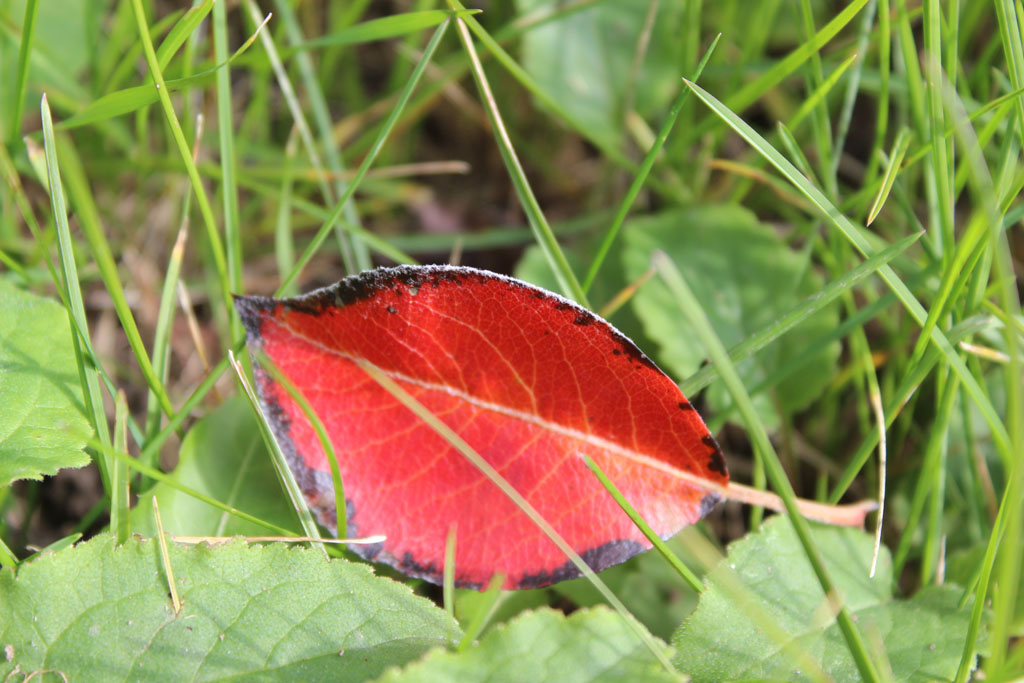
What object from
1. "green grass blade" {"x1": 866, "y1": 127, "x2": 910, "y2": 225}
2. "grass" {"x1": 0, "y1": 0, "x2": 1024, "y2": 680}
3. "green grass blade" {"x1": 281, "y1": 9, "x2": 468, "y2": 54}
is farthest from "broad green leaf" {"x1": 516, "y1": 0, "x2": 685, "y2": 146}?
"green grass blade" {"x1": 866, "y1": 127, "x2": 910, "y2": 225}

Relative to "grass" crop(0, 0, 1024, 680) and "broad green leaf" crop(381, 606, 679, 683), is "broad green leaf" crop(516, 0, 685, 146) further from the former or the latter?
"broad green leaf" crop(381, 606, 679, 683)

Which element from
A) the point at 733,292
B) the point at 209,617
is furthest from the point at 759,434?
the point at 733,292

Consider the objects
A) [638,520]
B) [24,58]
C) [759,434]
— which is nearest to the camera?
[759,434]

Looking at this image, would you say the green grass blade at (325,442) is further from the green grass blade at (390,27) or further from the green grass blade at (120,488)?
the green grass blade at (390,27)

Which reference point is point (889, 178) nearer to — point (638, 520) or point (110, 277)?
point (638, 520)

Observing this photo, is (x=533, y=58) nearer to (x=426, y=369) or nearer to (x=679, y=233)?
(x=679, y=233)
